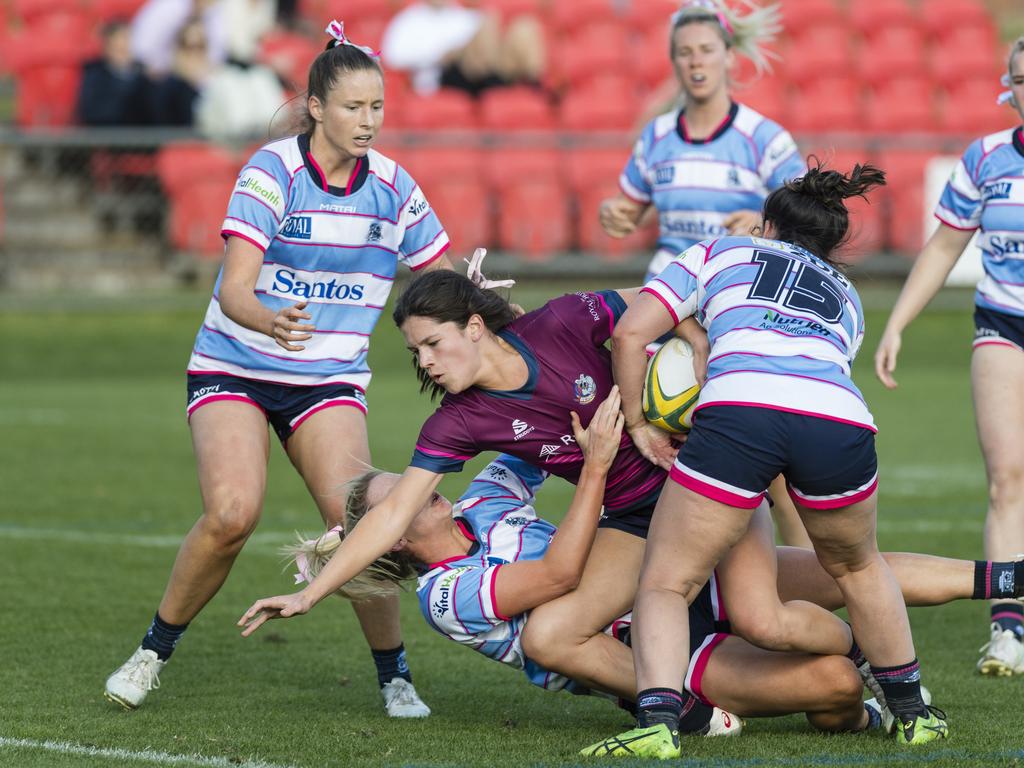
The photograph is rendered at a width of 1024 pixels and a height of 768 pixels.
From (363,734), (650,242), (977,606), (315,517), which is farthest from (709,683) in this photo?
(650,242)

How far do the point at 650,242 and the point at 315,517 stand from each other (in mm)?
7334

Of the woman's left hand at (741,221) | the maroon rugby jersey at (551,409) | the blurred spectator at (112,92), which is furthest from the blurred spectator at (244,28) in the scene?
the maroon rugby jersey at (551,409)

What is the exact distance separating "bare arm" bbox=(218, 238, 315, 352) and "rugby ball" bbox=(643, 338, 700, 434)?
106cm

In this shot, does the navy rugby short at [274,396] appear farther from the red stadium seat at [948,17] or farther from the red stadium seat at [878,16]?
the red stadium seat at [948,17]

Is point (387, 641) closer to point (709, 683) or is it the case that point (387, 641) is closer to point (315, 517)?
point (709, 683)

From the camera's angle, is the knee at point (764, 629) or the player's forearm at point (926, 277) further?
the player's forearm at point (926, 277)

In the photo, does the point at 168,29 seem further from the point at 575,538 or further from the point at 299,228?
the point at 575,538

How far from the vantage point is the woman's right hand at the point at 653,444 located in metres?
4.65

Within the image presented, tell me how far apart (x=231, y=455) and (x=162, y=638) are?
0.67 meters

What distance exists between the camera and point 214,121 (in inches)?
609

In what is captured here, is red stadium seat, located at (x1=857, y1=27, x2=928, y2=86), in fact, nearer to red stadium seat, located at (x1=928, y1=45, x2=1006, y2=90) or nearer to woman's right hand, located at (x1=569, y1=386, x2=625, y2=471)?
red stadium seat, located at (x1=928, y1=45, x2=1006, y2=90)

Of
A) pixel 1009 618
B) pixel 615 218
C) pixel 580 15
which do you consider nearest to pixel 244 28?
pixel 580 15

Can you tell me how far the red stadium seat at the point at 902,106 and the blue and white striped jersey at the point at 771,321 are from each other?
1377cm

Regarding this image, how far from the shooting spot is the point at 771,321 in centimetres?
435
